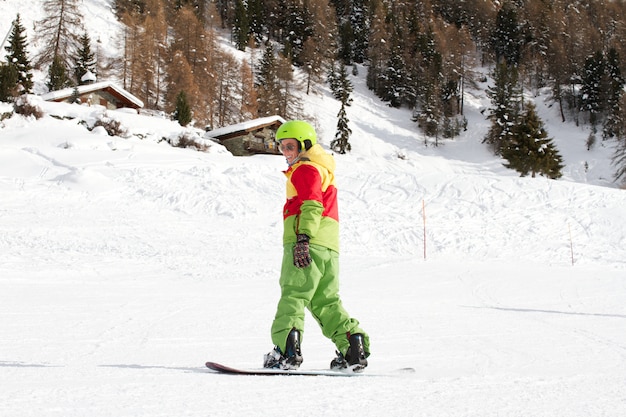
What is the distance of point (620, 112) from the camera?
49125 millimetres

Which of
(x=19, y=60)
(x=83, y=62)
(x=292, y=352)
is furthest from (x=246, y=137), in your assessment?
(x=292, y=352)

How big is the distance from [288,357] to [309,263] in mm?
590

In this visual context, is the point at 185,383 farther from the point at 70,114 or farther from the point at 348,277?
the point at 70,114

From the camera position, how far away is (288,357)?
292 centimetres

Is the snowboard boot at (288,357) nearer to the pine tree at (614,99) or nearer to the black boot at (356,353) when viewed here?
the black boot at (356,353)

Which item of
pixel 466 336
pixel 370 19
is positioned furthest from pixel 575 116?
pixel 466 336

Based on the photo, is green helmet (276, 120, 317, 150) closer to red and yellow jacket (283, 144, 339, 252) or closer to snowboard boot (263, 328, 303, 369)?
red and yellow jacket (283, 144, 339, 252)

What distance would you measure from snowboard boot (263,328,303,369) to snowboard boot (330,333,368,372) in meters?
0.27

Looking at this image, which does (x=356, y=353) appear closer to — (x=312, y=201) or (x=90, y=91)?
(x=312, y=201)

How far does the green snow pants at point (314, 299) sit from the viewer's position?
118 inches

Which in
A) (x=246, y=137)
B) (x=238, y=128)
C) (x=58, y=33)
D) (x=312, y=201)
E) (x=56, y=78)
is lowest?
(x=312, y=201)

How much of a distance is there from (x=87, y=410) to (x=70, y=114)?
25.9m

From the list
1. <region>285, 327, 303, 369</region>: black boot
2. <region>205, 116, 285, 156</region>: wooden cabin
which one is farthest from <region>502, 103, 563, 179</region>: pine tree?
<region>285, 327, 303, 369</region>: black boot

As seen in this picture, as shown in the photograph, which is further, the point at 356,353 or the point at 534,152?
the point at 534,152
